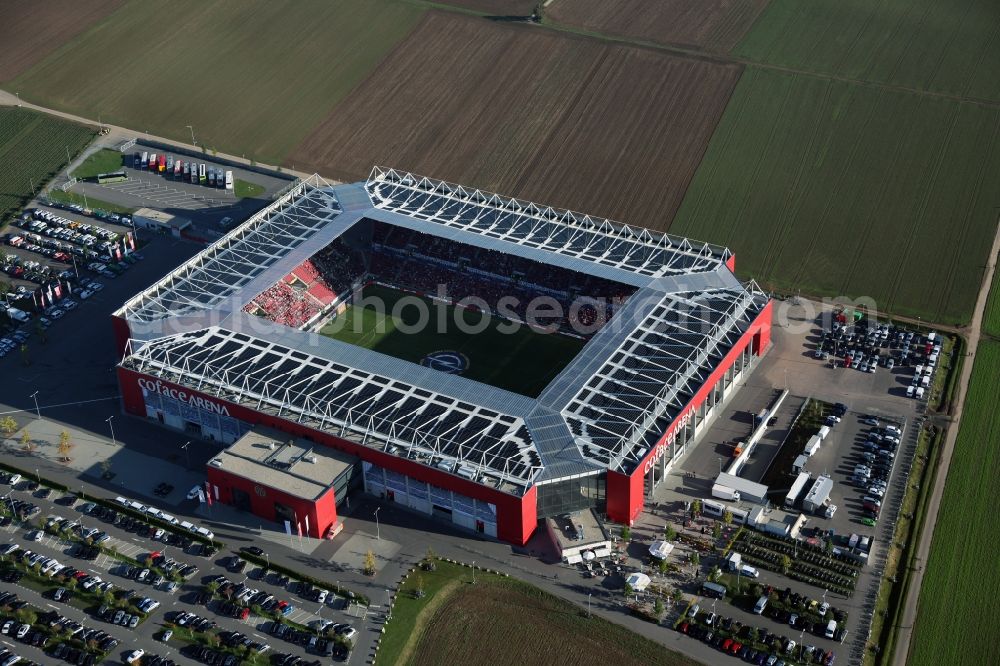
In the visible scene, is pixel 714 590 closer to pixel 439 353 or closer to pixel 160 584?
pixel 439 353

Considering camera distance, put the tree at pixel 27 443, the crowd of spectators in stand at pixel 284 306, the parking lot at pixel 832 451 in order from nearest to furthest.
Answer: the parking lot at pixel 832 451 < the tree at pixel 27 443 < the crowd of spectators in stand at pixel 284 306

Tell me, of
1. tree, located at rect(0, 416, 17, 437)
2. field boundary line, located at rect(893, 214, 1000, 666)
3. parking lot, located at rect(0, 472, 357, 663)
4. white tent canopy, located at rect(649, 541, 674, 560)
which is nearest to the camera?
field boundary line, located at rect(893, 214, 1000, 666)

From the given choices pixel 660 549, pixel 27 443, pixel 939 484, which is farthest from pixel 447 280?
pixel 939 484

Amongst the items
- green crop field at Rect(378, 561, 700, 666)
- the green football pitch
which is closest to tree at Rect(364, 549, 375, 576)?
green crop field at Rect(378, 561, 700, 666)

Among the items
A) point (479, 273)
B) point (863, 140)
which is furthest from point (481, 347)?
point (863, 140)

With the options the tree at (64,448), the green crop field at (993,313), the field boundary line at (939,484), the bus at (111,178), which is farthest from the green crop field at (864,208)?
the tree at (64,448)

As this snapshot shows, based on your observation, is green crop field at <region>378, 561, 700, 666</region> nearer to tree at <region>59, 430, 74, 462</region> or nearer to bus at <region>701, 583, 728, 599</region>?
bus at <region>701, 583, 728, 599</region>

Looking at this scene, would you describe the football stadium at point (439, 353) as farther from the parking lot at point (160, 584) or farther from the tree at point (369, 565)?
the parking lot at point (160, 584)
